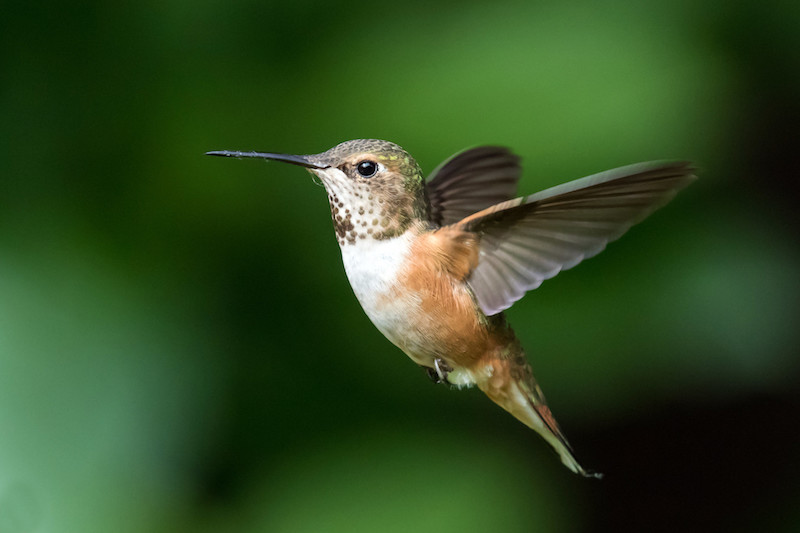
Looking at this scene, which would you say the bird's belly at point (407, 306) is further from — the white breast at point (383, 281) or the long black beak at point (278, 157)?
the long black beak at point (278, 157)

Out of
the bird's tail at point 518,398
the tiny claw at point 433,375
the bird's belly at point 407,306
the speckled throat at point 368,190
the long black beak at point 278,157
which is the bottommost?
the bird's tail at point 518,398

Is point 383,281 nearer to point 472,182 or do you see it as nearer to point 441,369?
point 441,369

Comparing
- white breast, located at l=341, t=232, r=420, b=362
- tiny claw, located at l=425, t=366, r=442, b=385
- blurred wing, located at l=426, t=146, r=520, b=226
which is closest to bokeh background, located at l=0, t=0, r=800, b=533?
blurred wing, located at l=426, t=146, r=520, b=226

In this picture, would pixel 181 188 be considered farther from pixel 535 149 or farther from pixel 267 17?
pixel 535 149

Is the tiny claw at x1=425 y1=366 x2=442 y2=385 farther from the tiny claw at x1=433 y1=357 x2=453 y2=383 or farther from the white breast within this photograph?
the white breast

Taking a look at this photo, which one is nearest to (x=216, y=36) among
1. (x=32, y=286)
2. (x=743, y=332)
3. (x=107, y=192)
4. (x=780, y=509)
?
(x=107, y=192)

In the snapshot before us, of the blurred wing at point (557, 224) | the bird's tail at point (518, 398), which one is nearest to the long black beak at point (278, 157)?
the blurred wing at point (557, 224)
